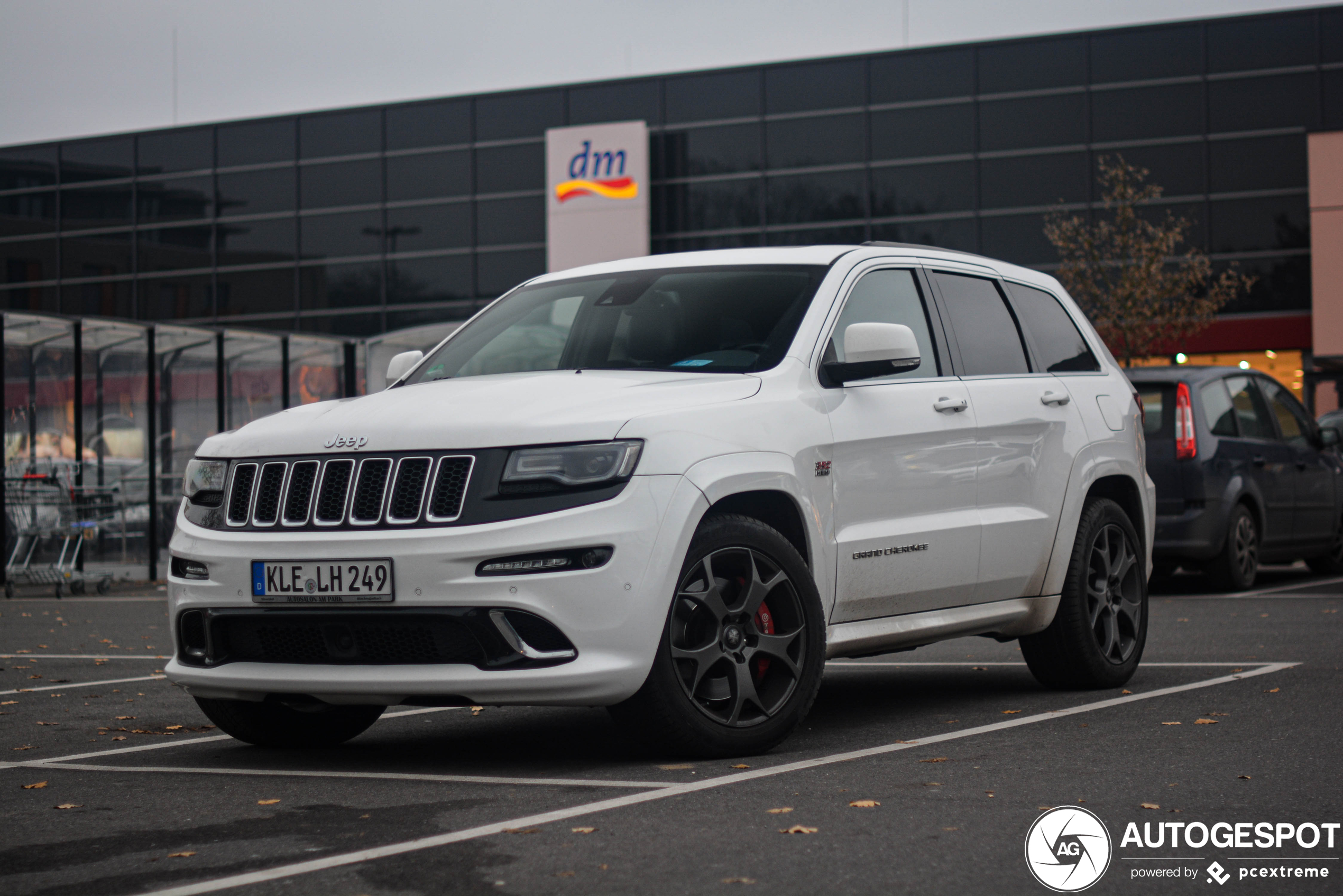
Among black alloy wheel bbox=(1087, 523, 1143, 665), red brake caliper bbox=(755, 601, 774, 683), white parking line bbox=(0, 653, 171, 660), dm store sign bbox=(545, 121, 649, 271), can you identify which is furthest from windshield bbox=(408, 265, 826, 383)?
dm store sign bbox=(545, 121, 649, 271)

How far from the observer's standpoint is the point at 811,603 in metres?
5.93

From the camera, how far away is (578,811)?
4852mm

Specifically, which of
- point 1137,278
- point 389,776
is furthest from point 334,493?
point 1137,278

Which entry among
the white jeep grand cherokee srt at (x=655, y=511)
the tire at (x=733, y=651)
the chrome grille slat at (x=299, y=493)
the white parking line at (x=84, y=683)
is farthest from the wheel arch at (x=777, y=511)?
the white parking line at (x=84, y=683)

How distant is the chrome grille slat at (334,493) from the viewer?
5.59 meters

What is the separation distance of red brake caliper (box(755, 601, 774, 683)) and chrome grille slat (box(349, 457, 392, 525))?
1.33 meters

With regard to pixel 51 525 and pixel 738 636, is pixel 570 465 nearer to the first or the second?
pixel 738 636

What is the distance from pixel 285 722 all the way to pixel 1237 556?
9.67 meters

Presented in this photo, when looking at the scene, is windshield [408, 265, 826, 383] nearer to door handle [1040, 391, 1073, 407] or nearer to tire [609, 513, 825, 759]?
tire [609, 513, 825, 759]

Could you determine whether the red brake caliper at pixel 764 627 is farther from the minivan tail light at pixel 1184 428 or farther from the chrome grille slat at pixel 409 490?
the minivan tail light at pixel 1184 428

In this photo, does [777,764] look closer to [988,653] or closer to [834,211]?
[988,653]

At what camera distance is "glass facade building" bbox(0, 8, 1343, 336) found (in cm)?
3366

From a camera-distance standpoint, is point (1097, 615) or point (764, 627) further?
point (1097, 615)

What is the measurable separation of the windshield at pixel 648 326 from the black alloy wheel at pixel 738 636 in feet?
2.80
